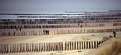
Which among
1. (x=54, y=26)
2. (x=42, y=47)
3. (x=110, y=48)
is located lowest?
(x=54, y=26)

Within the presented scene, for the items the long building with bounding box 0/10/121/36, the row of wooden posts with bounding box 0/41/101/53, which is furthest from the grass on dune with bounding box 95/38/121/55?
the long building with bounding box 0/10/121/36

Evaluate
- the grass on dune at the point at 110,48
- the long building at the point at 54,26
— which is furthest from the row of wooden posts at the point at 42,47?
the long building at the point at 54,26

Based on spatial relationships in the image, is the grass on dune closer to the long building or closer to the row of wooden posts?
the row of wooden posts

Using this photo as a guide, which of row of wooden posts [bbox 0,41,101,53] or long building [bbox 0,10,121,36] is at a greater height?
row of wooden posts [bbox 0,41,101,53]

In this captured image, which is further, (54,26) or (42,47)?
(54,26)

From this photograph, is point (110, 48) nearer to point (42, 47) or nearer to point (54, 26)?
point (42, 47)

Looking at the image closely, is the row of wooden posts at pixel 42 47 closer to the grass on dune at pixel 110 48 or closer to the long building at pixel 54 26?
the grass on dune at pixel 110 48

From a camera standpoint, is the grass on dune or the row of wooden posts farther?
the row of wooden posts

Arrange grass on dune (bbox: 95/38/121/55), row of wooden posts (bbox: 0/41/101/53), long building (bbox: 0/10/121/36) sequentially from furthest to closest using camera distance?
long building (bbox: 0/10/121/36) → row of wooden posts (bbox: 0/41/101/53) → grass on dune (bbox: 95/38/121/55)

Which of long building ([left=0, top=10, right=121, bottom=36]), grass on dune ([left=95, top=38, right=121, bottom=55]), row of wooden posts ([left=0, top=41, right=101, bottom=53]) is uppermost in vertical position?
grass on dune ([left=95, top=38, right=121, bottom=55])

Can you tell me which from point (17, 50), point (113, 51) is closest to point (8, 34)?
point (17, 50)

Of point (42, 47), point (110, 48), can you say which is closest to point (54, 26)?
point (42, 47)

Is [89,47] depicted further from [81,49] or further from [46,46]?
[46,46]

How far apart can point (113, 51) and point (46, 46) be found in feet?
28.3
